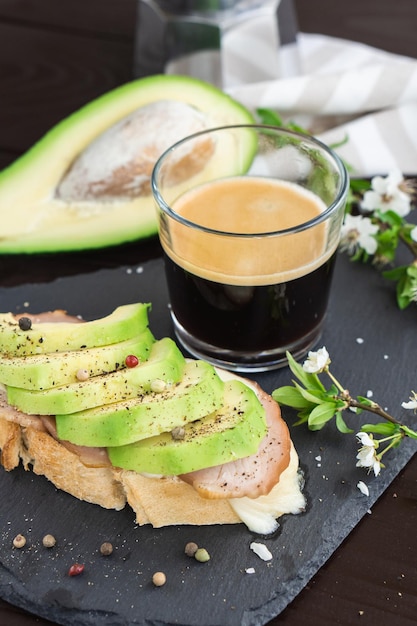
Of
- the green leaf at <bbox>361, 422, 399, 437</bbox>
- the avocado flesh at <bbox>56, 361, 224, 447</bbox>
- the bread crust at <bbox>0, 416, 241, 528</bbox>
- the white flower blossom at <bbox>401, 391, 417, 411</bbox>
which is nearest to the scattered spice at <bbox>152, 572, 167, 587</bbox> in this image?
the bread crust at <bbox>0, 416, 241, 528</bbox>

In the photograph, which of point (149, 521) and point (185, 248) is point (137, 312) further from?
point (149, 521)

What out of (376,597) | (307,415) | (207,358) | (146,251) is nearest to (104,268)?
(146,251)

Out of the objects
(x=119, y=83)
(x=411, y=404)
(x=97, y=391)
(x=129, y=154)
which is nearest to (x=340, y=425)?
(x=411, y=404)

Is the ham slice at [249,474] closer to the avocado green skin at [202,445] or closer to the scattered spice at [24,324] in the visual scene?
the avocado green skin at [202,445]

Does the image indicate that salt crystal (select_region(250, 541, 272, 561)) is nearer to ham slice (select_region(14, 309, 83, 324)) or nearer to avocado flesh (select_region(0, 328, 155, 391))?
avocado flesh (select_region(0, 328, 155, 391))

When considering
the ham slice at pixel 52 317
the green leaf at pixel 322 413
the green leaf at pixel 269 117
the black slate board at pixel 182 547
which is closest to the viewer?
the black slate board at pixel 182 547

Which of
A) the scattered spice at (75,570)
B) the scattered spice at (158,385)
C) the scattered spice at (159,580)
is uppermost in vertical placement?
the scattered spice at (158,385)

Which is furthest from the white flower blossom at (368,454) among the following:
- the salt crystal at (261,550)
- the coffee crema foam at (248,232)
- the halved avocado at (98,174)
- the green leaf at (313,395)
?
the halved avocado at (98,174)
